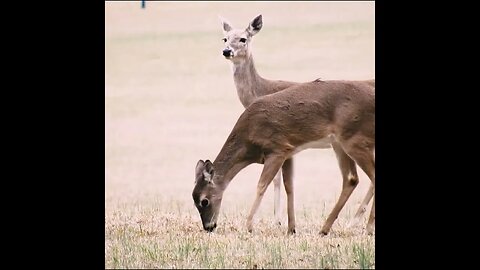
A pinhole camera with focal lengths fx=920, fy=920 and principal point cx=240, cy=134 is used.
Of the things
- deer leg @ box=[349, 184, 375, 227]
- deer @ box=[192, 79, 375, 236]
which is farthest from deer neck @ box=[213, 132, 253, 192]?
deer leg @ box=[349, 184, 375, 227]

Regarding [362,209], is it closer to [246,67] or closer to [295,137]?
[295,137]

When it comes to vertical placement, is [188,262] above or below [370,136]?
below

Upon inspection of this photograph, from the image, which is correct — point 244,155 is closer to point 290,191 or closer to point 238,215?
point 290,191

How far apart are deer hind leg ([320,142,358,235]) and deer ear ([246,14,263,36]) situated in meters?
2.19

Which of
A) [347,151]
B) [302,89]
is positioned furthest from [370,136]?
[302,89]

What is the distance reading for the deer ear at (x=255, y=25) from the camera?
11336mm

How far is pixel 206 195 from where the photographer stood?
32.2 ft

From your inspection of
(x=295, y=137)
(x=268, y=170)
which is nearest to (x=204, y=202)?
(x=268, y=170)

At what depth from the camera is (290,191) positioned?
1024cm

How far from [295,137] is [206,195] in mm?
1159

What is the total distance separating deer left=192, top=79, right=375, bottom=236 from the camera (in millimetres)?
9297

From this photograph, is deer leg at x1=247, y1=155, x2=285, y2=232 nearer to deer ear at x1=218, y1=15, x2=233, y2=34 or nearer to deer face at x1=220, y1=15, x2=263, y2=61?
deer face at x1=220, y1=15, x2=263, y2=61
